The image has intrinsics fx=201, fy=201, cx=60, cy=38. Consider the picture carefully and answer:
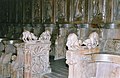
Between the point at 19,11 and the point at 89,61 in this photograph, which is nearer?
the point at 89,61

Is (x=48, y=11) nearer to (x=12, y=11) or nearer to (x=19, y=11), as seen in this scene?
(x=19, y=11)

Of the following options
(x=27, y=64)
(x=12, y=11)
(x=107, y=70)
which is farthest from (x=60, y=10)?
(x=107, y=70)

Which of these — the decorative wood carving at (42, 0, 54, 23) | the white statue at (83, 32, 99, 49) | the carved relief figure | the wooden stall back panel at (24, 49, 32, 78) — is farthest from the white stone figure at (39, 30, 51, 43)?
the decorative wood carving at (42, 0, 54, 23)

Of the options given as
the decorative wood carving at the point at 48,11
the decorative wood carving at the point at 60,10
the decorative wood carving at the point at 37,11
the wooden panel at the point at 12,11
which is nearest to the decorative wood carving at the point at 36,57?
the decorative wood carving at the point at 60,10

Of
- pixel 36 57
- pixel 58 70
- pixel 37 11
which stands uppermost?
pixel 37 11

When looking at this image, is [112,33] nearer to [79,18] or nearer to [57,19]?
[79,18]

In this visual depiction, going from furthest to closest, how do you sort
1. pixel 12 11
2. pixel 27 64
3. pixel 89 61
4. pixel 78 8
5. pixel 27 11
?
pixel 12 11
pixel 27 11
pixel 78 8
pixel 27 64
pixel 89 61

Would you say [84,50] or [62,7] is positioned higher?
[62,7]

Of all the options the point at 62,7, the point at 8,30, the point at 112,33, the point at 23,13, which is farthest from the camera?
the point at 8,30

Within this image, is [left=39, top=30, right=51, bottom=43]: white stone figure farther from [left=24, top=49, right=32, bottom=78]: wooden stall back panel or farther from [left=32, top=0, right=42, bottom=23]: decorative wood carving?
[left=32, top=0, right=42, bottom=23]: decorative wood carving

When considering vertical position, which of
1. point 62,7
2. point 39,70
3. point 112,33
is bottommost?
point 39,70

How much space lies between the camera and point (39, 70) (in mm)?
6242

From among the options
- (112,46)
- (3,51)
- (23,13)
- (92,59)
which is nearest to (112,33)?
(112,46)

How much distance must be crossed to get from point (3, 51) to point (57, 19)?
8.72ft
